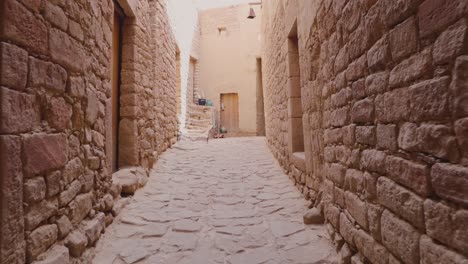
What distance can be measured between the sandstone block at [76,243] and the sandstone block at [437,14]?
230cm

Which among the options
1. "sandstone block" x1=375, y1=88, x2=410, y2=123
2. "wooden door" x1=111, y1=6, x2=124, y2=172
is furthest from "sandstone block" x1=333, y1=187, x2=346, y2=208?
"wooden door" x1=111, y1=6, x2=124, y2=172

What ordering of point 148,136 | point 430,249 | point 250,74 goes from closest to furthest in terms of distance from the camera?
1. point 430,249
2. point 148,136
3. point 250,74

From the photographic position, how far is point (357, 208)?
5.94ft

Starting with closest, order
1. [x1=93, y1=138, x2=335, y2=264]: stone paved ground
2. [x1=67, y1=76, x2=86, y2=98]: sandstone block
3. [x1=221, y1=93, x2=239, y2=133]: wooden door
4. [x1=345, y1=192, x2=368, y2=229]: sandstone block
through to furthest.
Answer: [x1=345, y1=192, x2=368, y2=229]: sandstone block → [x1=67, y1=76, x2=86, y2=98]: sandstone block → [x1=93, y1=138, x2=335, y2=264]: stone paved ground → [x1=221, y1=93, x2=239, y2=133]: wooden door

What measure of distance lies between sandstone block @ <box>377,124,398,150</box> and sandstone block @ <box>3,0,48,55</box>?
1.96m

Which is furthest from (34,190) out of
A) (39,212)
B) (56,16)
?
(56,16)

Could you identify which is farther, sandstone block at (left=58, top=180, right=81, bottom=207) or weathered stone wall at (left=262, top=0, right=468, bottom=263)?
sandstone block at (left=58, top=180, right=81, bottom=207)

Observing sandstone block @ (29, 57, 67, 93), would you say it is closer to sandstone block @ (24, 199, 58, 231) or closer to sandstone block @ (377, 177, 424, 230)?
sandstone block @ (24, 199, 58, 231)

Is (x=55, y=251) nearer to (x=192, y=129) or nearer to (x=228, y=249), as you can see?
(x=228, y=249)

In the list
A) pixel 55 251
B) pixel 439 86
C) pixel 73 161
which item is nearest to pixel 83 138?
pixel 73 161

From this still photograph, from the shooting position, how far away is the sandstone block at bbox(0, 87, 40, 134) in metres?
1.34

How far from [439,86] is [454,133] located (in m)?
0.18

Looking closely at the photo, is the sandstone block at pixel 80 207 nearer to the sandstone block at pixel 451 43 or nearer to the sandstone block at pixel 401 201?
the sandstone block at pixel 401 201

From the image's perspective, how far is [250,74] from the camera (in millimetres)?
13750
